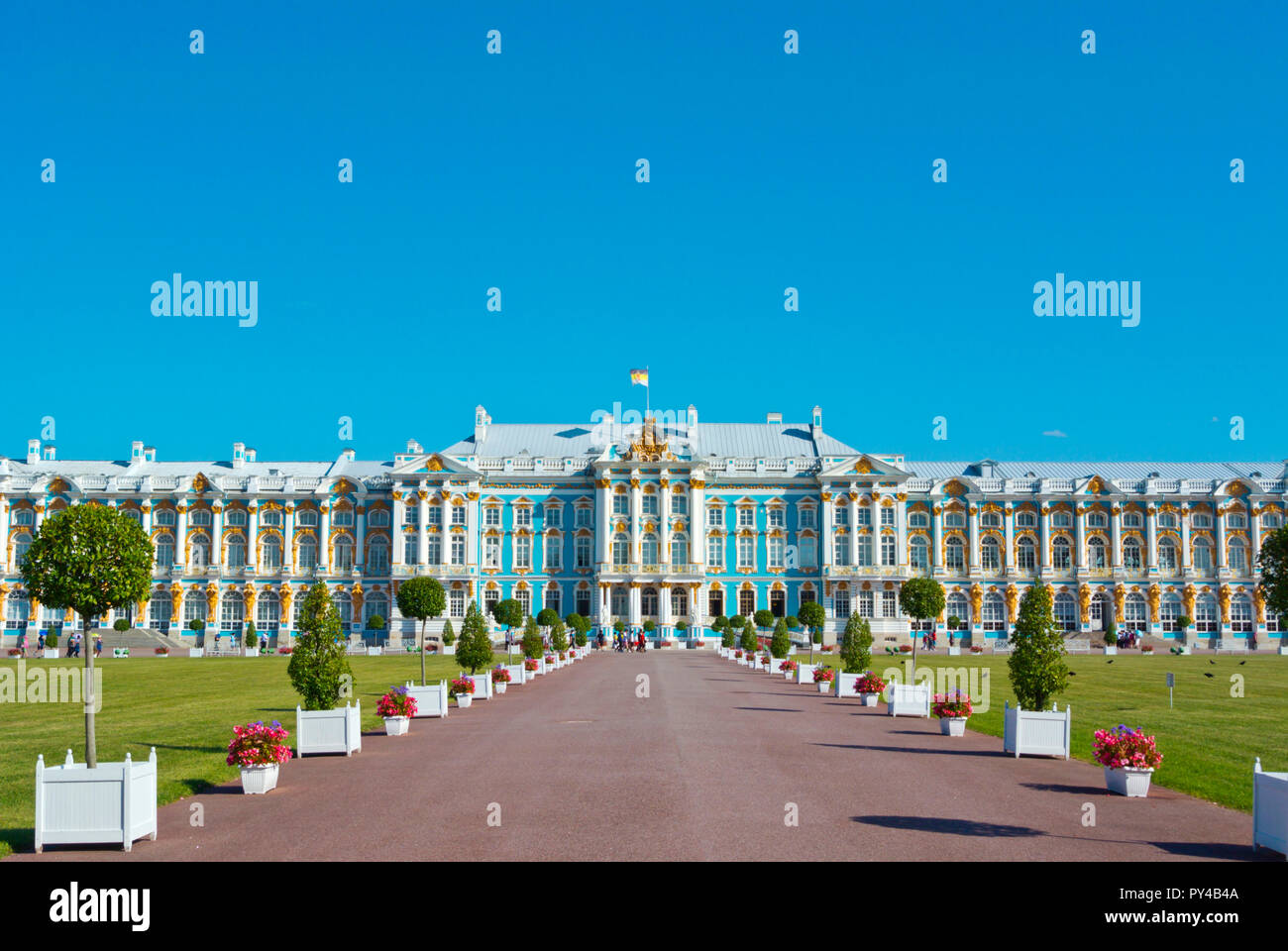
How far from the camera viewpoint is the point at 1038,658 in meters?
20.6

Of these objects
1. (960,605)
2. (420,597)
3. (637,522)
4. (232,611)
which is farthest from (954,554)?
(232,611)

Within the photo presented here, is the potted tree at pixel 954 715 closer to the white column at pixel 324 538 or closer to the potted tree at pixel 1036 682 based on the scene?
the potted tree at pixel 1036 682

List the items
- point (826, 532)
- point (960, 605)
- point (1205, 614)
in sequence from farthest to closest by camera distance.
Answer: point (960, 605) < point (1205, 614) < point (826, 532)

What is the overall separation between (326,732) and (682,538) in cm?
7012

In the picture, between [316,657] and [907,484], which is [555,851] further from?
[907,484]

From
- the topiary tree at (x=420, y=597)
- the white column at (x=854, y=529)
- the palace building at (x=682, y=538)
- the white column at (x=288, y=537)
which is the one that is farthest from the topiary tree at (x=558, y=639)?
the white column at (x=288, y=537)

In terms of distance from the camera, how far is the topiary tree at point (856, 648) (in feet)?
116

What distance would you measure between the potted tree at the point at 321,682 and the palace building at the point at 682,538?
6652cm

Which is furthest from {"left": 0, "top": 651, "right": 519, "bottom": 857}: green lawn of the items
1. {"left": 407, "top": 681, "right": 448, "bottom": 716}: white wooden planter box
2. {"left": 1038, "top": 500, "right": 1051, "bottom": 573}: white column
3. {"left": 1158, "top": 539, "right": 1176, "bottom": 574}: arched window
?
{"left": 1158, "top": 539, "right": 1176, "bottom": 574}: arched window

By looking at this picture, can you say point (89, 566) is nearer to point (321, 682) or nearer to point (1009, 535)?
point (321, 682)

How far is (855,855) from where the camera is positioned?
1135 centimetres

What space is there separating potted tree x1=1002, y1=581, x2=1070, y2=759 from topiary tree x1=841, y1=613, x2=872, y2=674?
44.3 ft
